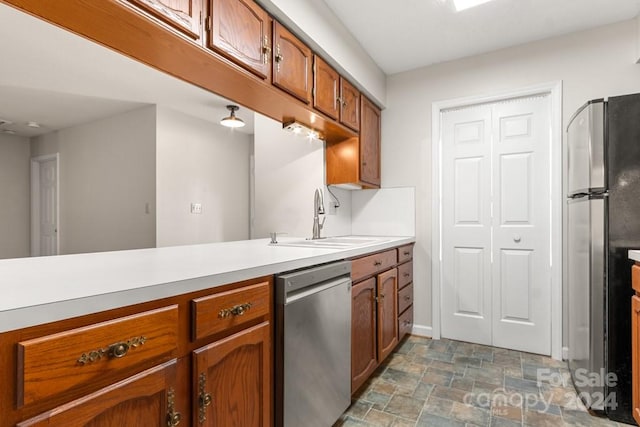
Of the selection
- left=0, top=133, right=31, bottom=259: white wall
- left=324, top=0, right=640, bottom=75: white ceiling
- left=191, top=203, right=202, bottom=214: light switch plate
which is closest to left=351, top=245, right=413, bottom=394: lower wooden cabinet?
left=191, top=203, right=202, bottom=214: light switch plate

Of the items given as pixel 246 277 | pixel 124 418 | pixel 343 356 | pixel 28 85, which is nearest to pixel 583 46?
pixel 343 356

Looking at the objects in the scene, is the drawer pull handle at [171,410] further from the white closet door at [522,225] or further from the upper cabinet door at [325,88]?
the white closet door at [522,225]

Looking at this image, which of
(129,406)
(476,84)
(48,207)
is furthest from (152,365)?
(48,207)

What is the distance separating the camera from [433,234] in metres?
2.94

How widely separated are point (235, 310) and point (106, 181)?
3061mm

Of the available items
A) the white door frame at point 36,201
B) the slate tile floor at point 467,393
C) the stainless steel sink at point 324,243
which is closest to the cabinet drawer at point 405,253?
the stainless steel sink at point 324,243

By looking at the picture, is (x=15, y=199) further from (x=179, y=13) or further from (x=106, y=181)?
(x=179, y=13)

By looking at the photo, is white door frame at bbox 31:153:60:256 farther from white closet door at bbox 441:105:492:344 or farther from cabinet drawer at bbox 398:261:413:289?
white closet door at bbox 441:105:492:344

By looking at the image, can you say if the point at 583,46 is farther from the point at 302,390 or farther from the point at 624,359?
the point at 302,390

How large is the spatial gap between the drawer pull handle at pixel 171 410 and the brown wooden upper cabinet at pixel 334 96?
67.6 inches

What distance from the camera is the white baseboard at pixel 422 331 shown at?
2.94 m

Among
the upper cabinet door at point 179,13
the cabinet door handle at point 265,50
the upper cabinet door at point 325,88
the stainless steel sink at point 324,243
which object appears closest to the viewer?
the upper cabinet door at point 179,13

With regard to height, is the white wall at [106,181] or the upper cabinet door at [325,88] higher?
the upper cabinet door at [325,88]

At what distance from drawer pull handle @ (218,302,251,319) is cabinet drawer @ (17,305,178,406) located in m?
0.16
